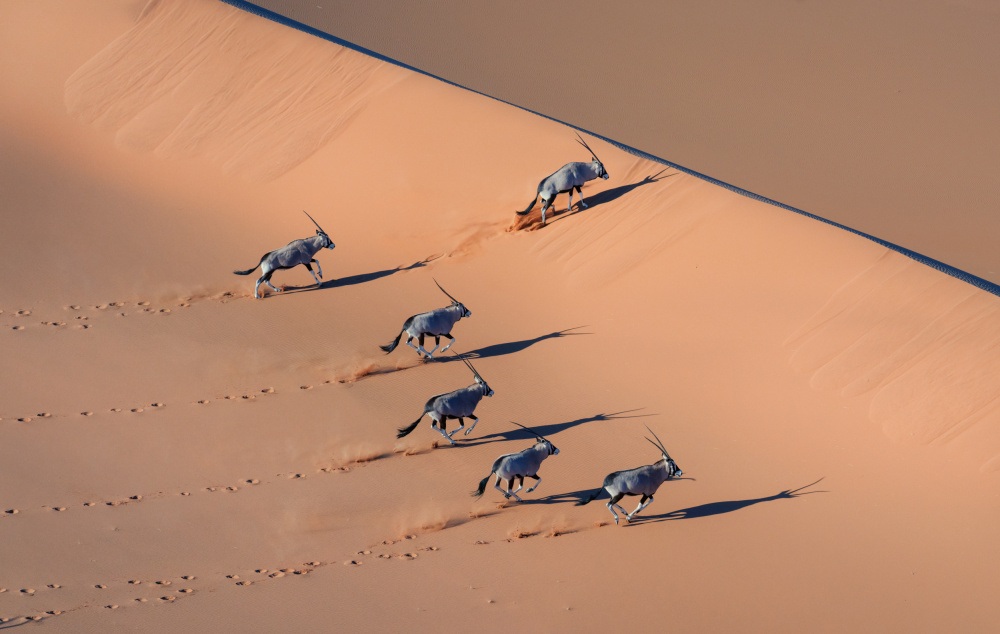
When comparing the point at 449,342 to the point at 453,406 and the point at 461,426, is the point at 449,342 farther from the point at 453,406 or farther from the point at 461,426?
the point at 453,406

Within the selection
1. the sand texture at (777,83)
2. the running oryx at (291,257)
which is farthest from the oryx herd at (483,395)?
the sand texture at (777,83)

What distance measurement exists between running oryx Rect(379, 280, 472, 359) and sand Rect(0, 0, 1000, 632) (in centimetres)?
26

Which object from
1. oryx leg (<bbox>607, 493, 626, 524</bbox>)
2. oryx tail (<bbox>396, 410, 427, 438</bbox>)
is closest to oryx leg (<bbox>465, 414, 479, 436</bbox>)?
oryx tail (<bbox>396, 410, 427, 438</bbox>)

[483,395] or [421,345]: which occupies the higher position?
[421,345]

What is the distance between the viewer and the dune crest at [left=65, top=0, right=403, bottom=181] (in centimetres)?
1422

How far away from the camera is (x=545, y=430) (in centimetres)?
990

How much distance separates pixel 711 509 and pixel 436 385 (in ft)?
11.6

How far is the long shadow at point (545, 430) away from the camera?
981 cm

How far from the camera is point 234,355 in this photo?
36.0 ft

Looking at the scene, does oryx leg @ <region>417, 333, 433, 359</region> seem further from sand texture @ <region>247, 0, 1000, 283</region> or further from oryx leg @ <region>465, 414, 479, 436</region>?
sand texture @ <region>247, 0, 1000, 283</region>

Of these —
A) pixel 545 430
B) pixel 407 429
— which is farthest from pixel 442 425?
pixel 545 430

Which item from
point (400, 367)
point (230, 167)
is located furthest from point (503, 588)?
point (230, 167)

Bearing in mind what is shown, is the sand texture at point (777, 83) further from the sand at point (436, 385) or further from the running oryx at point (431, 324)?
the running oryx at point (431, 324)

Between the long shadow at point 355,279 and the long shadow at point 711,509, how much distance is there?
5.04 m
